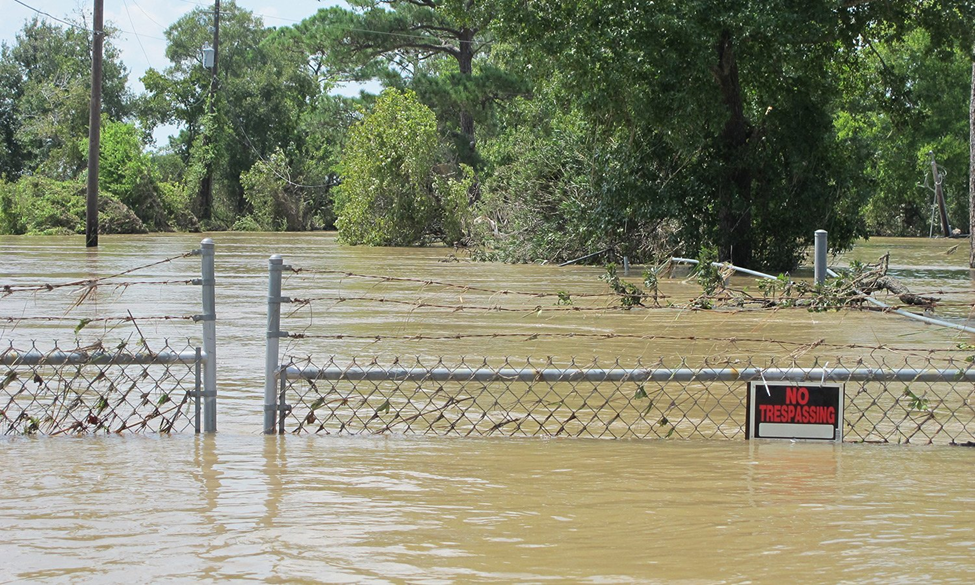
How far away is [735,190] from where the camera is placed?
22844 millimetres

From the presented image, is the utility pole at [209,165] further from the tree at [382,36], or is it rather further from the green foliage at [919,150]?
the green foliage at [919,150]

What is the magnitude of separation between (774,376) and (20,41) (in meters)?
73.0

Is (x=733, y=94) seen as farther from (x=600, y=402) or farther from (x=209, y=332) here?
(x=209, y=332)

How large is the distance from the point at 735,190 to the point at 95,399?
1674 centimetres

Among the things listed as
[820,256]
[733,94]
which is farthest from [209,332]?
[733,94]

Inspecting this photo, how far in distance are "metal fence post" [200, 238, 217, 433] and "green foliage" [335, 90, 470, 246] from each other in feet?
93.9

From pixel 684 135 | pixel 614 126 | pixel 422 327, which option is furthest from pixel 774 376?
pixel 614 126

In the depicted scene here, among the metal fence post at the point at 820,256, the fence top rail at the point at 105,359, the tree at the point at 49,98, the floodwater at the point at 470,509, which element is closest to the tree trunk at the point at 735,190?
the metal fence post at the point at 820,256

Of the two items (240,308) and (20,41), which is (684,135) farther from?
(20,41)

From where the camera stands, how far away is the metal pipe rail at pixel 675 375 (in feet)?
20.3

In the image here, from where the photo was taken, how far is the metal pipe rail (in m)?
6.20

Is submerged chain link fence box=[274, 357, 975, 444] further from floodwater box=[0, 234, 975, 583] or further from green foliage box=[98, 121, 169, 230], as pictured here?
green foliage box=[98, 121, 169, 230]

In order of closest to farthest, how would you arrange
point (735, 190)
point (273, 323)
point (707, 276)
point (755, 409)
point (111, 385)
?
point (273, 323), point (755, 409), point (111, 385), point (707, 276), point (735, 190)

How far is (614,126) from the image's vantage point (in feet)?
74.9
